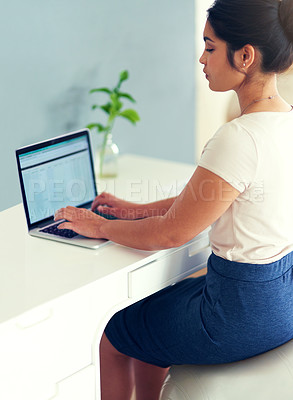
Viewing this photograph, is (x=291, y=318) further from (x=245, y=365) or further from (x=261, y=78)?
(x=261, y=78)

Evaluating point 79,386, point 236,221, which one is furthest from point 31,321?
point 236,221

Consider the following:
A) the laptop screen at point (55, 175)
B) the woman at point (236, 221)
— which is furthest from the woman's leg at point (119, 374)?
the laptop screen at point (55, 175)

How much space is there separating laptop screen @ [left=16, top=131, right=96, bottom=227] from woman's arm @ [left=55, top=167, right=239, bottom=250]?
0.45 ft

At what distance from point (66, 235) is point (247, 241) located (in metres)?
0.46

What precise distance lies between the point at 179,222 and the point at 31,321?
37cm

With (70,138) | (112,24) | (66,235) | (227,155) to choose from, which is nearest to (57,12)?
(112,24)

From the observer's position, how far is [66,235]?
1.42 meters

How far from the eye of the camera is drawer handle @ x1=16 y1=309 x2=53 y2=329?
1053 mm

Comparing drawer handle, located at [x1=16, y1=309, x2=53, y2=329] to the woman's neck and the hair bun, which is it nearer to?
the woman's neck

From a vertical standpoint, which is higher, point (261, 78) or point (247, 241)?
point (261, 78)

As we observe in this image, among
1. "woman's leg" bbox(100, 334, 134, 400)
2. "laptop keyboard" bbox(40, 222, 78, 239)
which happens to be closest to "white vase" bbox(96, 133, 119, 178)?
"laptop keyboard" bbox(40, 222, 78, 239)

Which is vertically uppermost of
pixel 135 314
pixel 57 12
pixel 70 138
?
pixel 57 12

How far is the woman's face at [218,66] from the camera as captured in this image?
1237mm

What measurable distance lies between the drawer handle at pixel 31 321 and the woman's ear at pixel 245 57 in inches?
25.3
